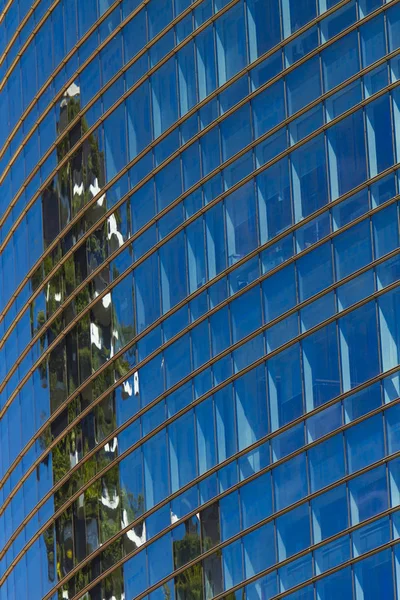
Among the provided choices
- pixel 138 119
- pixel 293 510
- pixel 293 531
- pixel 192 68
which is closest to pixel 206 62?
pixel 192 68

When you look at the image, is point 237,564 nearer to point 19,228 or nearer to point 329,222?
point 329,222

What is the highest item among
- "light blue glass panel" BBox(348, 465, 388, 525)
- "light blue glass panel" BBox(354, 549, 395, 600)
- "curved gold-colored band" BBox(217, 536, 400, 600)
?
"light blue glass panel" BBox(348, 465, 388, 525)

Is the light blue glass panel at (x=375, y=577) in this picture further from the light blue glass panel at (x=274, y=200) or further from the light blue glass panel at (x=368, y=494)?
the light blue glass panel at (x=274, y=200)

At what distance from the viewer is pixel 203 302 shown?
65250 mm

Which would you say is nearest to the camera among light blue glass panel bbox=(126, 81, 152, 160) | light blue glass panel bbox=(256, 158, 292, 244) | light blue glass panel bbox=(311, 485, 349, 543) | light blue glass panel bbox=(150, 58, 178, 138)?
light blue glass panel bbox=(311, 485, 349, 543)

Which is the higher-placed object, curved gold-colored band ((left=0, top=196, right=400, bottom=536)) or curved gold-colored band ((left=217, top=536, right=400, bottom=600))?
curved gold-colored band ((left=0, top=196, right=400, bottom=536))

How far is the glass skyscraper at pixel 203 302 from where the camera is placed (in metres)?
59.7

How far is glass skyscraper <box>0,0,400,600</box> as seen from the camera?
59.7 m

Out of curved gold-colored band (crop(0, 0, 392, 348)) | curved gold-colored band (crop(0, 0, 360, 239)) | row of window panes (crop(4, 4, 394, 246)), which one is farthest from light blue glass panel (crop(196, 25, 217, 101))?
curved gold-colored band (crop(0, 0, 392, 348))

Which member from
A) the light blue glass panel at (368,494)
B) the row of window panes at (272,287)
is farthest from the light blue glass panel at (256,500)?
the row of window panes at (272,287)

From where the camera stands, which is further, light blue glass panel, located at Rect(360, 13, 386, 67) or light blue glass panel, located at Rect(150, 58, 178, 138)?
light blue glass panel, located at Rect(150, 58, 178, 138)

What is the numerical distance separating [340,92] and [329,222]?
3654 millimetres

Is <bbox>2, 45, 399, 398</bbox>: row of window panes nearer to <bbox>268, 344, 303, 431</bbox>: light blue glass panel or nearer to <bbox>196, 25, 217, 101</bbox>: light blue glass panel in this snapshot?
<bbox>196, 25, 217, 101</bbox>: light blue glass panel

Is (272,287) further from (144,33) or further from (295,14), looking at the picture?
(144,33)
